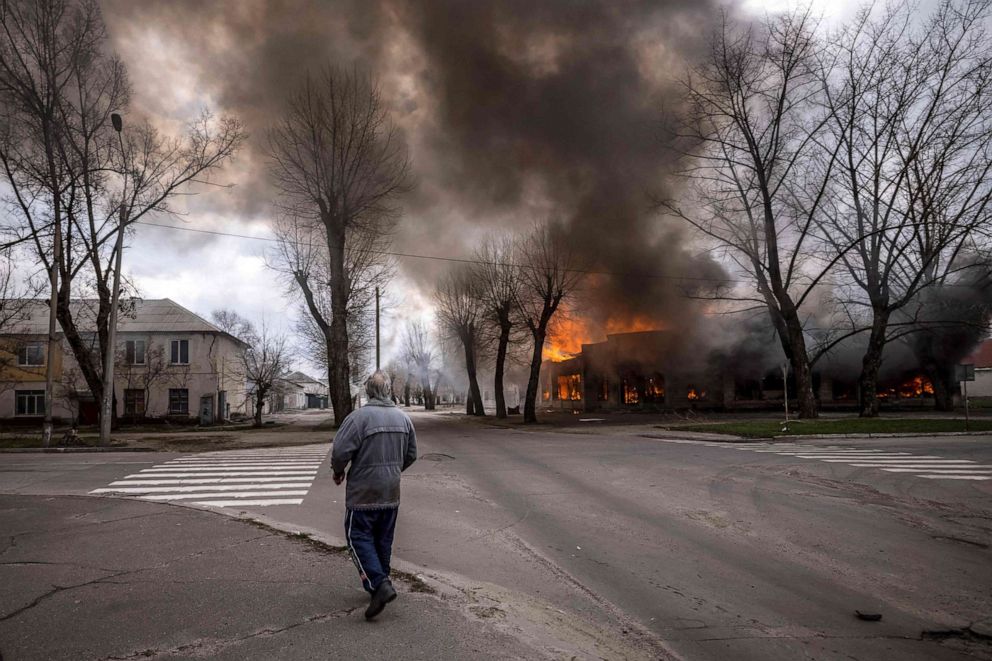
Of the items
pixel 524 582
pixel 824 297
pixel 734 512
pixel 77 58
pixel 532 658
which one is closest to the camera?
pixel 532 658

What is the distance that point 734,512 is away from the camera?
23.2 feet

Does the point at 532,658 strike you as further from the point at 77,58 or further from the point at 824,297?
the point at 824,297

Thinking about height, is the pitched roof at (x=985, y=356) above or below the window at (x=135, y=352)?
below

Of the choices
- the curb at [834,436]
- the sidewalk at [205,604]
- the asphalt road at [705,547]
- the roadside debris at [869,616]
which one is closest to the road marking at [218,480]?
the asphalt road at [705,547]

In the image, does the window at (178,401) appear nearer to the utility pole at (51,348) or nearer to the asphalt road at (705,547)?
the utility pole at (51,348)

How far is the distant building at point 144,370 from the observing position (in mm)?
32562

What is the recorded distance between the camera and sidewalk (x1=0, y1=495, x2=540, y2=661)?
300cm

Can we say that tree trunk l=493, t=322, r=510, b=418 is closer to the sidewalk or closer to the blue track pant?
the sidewalk

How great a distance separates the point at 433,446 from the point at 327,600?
12648 mm

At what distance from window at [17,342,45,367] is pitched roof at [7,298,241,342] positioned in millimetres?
827

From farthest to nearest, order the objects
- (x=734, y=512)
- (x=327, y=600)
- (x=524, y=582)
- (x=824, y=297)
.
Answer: (x=824, y=297), (x=734, y=512), (x=524, y=582), (x=327, y=600)

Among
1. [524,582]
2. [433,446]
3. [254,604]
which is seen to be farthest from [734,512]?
[433,446]

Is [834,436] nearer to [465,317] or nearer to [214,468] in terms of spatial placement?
[214,468]

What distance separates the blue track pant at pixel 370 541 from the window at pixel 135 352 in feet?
119
